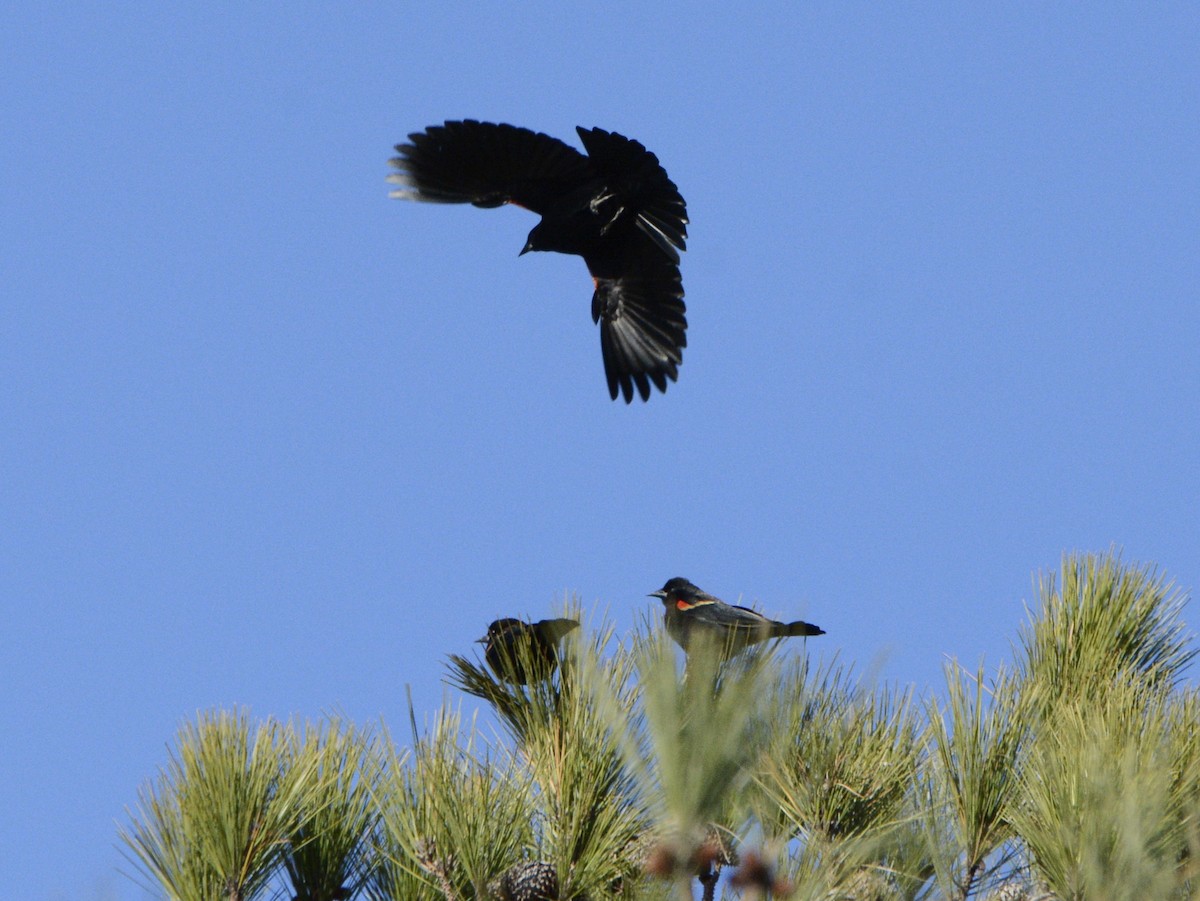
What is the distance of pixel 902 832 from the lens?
3639mm

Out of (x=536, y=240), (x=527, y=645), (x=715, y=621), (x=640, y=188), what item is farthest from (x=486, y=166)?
(x=527, y=645)

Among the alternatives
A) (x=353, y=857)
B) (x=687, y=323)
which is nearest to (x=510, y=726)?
(x=353, y=857)

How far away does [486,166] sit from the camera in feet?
26.6

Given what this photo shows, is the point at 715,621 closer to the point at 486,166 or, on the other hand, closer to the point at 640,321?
the point at 640,321

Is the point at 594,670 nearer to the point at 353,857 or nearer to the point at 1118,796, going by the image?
the point at 353,857

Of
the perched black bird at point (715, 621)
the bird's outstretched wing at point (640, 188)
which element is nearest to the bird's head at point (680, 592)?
the perched black bird at point (715, 621)

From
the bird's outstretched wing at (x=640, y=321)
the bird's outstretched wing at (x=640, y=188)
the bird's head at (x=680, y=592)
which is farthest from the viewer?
the bird's outstretched wing at (x=640, y=321)

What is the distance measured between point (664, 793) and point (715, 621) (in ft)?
4.02

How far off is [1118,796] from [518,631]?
4.58ft

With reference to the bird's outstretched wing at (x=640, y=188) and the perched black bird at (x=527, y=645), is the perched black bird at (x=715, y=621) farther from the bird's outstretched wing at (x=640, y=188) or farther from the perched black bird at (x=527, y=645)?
the bird's outstretched wing at (x=640, y=188)

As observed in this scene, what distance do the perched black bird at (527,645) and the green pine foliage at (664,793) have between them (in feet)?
0.09

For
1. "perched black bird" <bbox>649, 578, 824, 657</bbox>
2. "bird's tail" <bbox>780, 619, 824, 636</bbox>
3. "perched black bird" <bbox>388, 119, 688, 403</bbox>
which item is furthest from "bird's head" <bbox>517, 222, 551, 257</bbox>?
"bird's tail" <bbox>780, 619, 824, 636</bbox>

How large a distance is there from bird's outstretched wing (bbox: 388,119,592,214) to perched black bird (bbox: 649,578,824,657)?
3466mm

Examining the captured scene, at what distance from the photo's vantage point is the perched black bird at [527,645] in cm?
394
